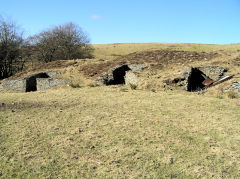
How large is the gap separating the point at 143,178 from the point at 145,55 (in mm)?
15376

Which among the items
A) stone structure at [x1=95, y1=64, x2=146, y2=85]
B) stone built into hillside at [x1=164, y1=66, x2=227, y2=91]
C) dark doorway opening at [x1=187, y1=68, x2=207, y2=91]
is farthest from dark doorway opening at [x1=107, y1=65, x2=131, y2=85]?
dark doorway opening at [x1=187, y1=68, x2=207, y2=91]

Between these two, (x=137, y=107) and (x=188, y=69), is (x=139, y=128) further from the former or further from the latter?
(x=188, y=69)

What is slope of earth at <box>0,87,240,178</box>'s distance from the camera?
4289 millimetres

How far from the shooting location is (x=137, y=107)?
828cm

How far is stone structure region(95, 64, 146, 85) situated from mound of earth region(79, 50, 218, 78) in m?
0.77

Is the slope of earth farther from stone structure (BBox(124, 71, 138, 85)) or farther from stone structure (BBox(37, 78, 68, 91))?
stone structure (BBox(37, 78, 68, 91))

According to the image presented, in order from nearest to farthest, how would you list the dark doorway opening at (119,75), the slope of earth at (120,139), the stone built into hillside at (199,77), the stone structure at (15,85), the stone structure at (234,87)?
the slope of earth at (120,139), the stone structure at (234,87), the stone built into hillside at (199,77), the dark doorway opening at (119,75), the stone structure at (15,85)

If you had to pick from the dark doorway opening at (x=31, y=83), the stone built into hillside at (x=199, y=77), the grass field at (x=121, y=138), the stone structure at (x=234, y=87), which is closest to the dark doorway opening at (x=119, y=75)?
the stone built into hillside at (x=199, y=77)

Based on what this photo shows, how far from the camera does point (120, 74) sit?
1591 centimetres

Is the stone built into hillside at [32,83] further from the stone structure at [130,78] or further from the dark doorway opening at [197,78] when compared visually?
the dark doorway opening at [197,78]

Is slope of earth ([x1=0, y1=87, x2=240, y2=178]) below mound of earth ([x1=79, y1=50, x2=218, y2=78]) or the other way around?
below

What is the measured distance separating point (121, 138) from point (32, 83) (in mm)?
13237

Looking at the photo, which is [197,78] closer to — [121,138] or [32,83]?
[121,138]

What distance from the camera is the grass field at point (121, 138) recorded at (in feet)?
14.1
